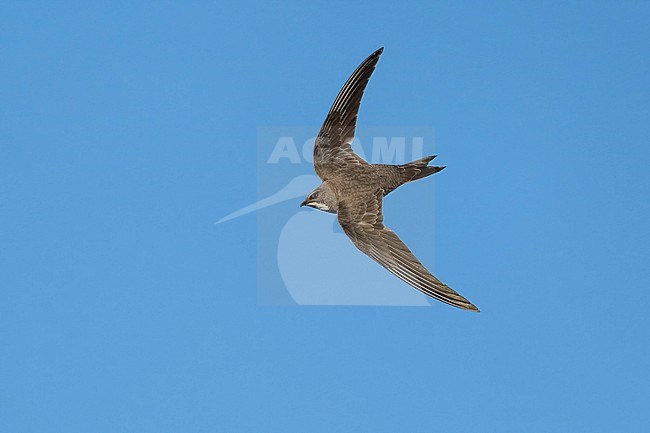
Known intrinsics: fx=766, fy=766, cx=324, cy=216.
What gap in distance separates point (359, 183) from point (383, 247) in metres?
0.83

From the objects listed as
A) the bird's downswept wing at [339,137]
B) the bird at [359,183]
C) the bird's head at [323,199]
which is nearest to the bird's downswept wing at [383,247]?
the bird at [359,183]

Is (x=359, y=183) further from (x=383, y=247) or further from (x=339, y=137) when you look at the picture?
(x=383, y=247)

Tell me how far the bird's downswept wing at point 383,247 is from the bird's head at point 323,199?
0.46 ft

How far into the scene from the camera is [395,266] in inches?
274

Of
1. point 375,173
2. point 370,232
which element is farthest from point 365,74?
point 370,232

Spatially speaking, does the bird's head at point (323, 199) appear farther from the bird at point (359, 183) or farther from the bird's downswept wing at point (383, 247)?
the bird's downswept wing at point (383, 247)

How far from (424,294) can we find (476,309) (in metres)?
0.66

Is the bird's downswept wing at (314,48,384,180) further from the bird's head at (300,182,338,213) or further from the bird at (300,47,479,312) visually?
the bird's head at (300,182,338,213)

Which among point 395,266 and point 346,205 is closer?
point 395,266

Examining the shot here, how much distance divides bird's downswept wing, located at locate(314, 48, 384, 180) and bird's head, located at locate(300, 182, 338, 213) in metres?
0.25

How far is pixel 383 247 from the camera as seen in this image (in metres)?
7.16

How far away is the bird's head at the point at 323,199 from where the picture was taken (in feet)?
25.3

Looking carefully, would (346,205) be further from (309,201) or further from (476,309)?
(476,309)

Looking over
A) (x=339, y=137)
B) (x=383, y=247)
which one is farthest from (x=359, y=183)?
(x=383, y=247)
